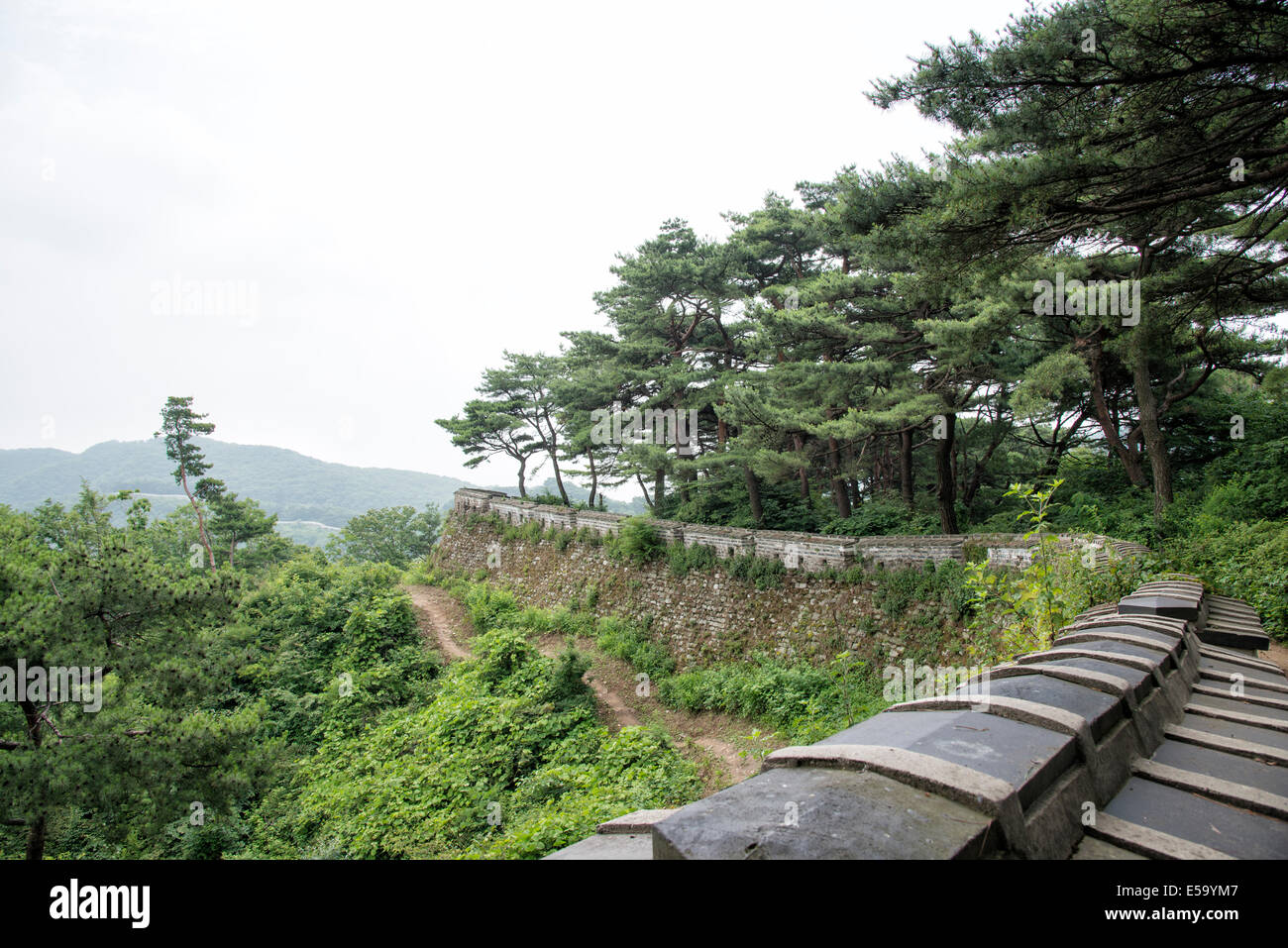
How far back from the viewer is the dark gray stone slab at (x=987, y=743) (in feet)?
4.55

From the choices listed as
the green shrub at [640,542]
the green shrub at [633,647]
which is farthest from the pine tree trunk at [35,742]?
the green shrub at [640,542]

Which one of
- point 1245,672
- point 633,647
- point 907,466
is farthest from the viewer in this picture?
point 907,466

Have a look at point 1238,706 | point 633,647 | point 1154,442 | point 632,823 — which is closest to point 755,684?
point 633,647

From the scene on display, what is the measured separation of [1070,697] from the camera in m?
1.93

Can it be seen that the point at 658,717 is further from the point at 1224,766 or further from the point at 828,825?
the point at 828,825

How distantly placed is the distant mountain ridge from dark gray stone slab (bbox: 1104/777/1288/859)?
369 feet

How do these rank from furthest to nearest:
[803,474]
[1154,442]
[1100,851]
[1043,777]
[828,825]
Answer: [803,474] → [1154,442] → [1043,777] → [1100,851] → [828,825]

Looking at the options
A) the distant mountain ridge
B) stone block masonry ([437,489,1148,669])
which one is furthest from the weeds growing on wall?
the distant mountain ridge

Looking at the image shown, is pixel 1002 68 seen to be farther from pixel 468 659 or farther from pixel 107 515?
pixel 107 515

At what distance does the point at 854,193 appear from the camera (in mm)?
5125

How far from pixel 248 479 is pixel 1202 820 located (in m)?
192

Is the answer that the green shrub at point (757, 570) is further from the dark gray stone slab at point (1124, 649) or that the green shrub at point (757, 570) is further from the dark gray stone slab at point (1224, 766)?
the dark gray stone slab at point (1224, 766)

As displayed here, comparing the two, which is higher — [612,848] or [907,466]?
[907,466]
